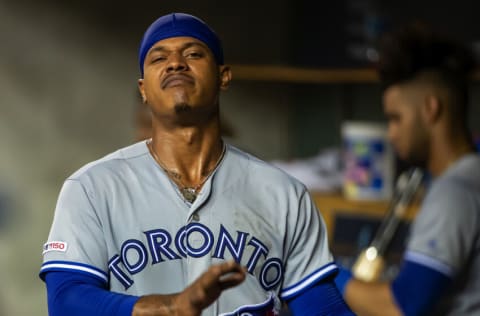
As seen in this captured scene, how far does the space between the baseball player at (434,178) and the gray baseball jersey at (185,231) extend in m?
0.85

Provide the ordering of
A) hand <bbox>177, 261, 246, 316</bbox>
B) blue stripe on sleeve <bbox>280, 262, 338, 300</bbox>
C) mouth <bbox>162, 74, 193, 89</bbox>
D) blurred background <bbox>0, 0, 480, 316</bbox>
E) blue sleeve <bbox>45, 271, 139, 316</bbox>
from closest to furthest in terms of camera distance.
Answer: hand <bbox>177, 261, 246, 316</bbox>, blue sleeve <bbox>45, 271, 139, 316</bbox>, mouth <bbox>162, 74, 193, 89</bbox>, blue stripe on sleeve <bbox>280, 262, 338, 300</bbox>, blurred background <bbox>0, 0, 480, 316</bbox>

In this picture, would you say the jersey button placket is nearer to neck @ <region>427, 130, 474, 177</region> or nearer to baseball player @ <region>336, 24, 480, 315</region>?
baseball player @ <region>336, 24, 480, 315</region>

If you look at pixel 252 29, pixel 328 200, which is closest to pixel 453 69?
pixel 328 200

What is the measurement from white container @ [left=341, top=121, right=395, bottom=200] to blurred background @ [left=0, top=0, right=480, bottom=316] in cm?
4

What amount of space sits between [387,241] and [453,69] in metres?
1.54

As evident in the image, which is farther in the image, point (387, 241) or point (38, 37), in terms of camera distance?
point (38, 37)

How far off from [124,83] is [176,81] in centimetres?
343

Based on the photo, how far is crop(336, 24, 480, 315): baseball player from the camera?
284cm

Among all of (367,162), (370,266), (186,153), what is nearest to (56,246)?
(186,153)

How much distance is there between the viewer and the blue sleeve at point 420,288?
2.83 m

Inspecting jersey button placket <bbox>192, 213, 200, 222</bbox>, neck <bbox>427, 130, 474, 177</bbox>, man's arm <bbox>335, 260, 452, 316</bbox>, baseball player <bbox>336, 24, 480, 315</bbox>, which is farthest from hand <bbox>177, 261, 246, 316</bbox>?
neck <bbox>427, 130, 474, 177</bbox>

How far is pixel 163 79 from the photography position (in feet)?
6.36

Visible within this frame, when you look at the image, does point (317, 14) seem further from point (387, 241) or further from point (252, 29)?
point (387, 241)

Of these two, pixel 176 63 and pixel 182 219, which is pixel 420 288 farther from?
pixel 176 63
